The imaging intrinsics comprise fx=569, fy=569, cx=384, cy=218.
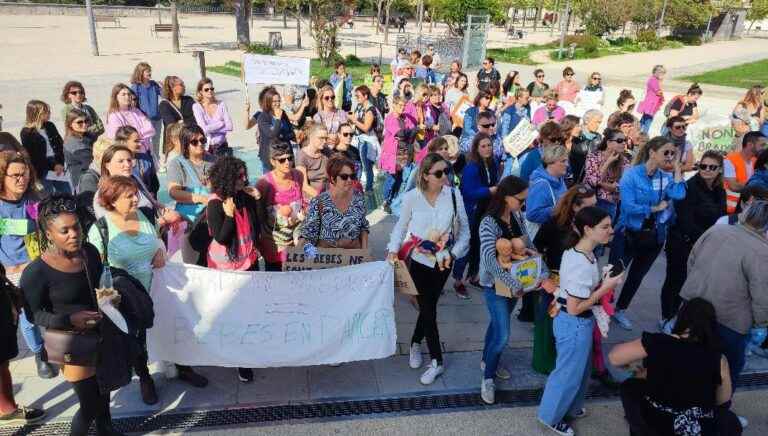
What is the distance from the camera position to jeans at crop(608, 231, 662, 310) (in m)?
5.68

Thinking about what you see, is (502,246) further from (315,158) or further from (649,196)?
(315,158)

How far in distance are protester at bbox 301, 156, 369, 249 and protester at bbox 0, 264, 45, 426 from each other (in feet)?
6.74

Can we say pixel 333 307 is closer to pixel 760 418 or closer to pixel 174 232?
pixel 174 232

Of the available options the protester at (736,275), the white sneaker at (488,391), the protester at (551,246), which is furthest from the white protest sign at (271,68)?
the protester at (736,275)

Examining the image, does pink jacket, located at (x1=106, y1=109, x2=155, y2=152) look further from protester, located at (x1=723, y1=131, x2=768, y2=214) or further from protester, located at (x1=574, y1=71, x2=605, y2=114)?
protester, located at (x1=574, y1=71, x2=605, y2=114)

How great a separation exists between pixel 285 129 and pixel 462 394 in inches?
191

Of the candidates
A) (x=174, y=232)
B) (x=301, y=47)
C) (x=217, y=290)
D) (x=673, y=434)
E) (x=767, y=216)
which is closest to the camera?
(x=673, y=434)

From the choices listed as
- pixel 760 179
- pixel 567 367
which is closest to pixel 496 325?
pixel 567 367

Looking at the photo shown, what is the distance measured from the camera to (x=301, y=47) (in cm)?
3378

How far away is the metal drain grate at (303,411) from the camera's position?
13.6 ft

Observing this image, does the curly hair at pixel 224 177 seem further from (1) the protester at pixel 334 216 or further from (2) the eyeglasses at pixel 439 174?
(2) the eyeglasses at pixel 439 174

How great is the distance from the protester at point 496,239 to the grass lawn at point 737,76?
85.6 ft

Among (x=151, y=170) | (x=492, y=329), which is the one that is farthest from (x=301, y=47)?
(x=492, y=329)

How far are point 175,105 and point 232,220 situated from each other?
5123 mm
